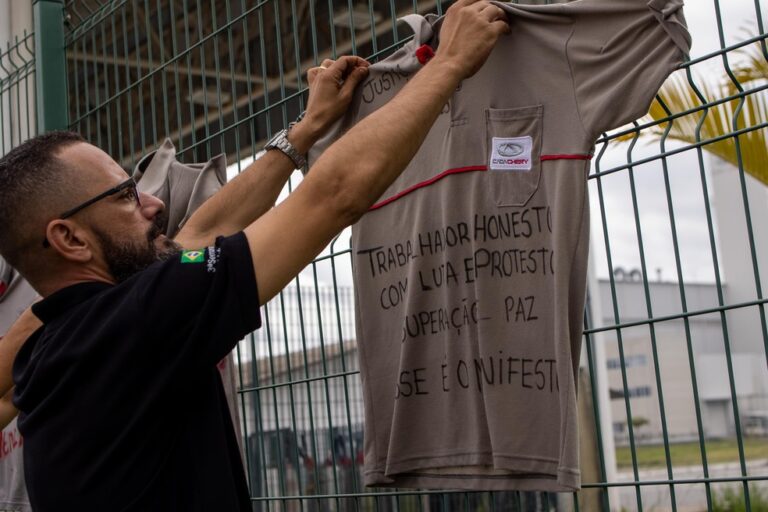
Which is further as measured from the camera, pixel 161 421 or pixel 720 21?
pixel 720 21

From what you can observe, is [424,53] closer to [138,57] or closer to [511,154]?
[511,154]

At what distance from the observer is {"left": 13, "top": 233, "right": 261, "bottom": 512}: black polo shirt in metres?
1.85

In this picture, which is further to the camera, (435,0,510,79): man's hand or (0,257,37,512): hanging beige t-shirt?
(0,257,37,512): hanging beige t-shirt

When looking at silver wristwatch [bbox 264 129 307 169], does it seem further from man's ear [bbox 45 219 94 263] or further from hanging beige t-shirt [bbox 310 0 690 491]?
man's ear [bbox 45 219 94 263]

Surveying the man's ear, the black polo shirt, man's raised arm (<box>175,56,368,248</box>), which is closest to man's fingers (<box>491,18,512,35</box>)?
man's raised arm (<box>175,56,368,248</box>)

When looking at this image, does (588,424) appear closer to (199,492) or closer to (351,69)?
(351,69)

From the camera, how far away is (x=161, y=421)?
1.94 m

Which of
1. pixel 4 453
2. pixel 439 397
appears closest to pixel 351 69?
pixel 439 397

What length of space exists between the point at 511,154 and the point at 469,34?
0.28 m

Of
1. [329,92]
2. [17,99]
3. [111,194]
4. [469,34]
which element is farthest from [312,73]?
[17,99]

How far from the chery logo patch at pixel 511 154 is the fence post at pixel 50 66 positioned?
9.24 feet

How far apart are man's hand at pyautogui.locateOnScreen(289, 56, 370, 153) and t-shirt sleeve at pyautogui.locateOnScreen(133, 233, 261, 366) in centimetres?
84

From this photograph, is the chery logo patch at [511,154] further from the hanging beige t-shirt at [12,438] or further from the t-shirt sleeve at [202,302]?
the hanging beige t-shirt at [12,438]

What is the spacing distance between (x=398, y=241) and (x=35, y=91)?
2.87 metres
